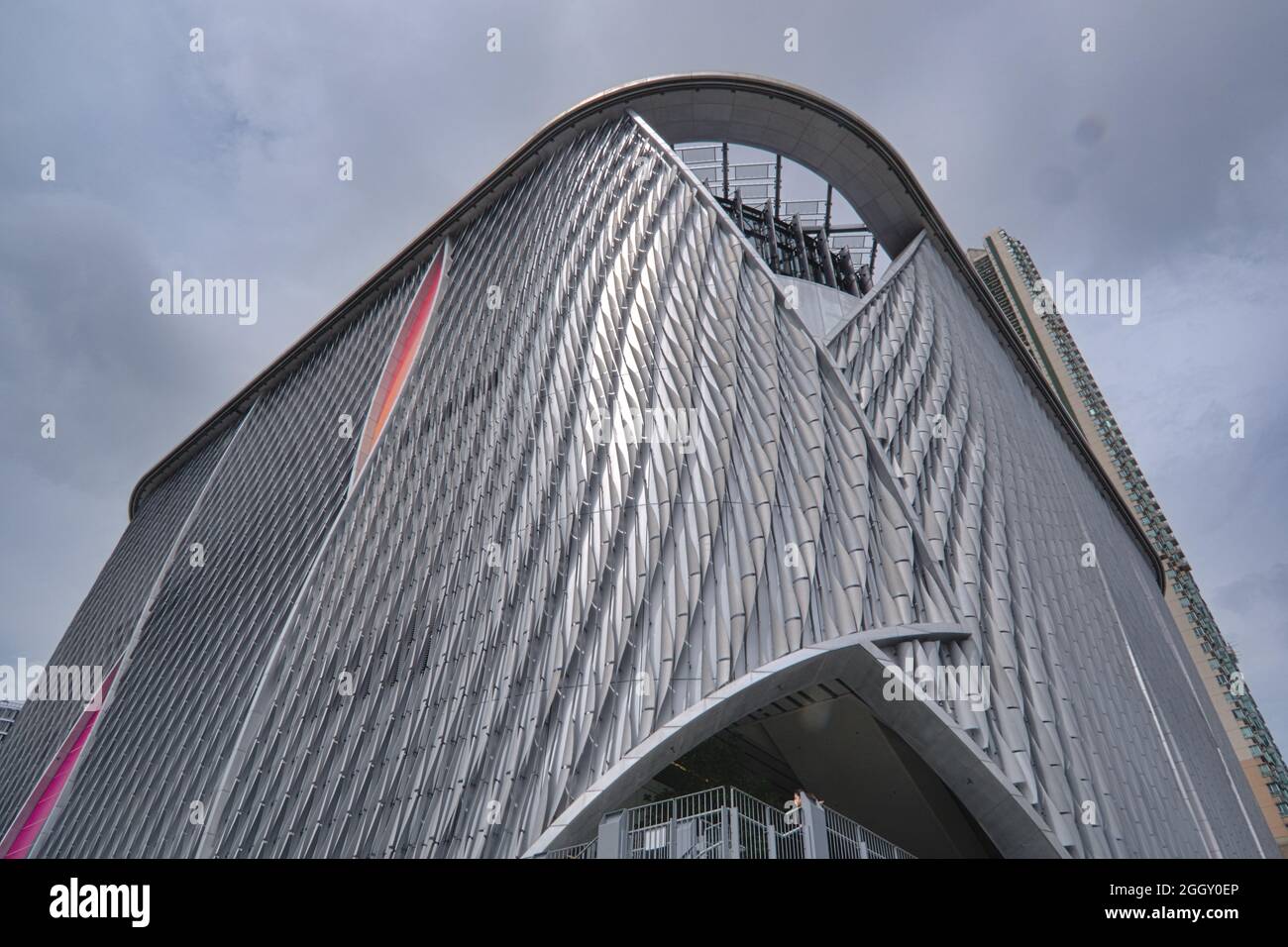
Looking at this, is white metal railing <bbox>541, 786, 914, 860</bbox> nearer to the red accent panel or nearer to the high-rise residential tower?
the red accent panel

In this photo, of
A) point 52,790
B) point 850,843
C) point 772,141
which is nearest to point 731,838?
point 850,843

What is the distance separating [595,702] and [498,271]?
17911mm

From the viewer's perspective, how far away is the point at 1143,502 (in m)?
84.7

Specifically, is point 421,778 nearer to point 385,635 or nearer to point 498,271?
point 385,635

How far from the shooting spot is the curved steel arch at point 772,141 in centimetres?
2794

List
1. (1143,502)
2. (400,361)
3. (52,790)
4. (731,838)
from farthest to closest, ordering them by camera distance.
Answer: (1143,502), (52,790), (400,361), (731,838)

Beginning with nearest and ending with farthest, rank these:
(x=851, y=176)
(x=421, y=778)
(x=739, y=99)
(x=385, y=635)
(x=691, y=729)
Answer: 1. (x=691, y=729)
2. (x=421, y=778)
3. (x=385, y=635)
4. (x=739, y=99)
5. (x=851, y=176)

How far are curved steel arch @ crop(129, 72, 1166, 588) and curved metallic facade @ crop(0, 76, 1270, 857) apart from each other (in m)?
0.14

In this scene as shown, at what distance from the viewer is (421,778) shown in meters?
17.0

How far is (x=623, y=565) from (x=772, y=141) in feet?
63.8

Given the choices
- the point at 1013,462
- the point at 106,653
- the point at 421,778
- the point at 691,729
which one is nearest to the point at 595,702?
the point at 691,729

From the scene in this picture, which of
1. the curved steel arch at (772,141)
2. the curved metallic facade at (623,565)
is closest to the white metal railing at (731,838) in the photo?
the curved metallic facade at (623,565)

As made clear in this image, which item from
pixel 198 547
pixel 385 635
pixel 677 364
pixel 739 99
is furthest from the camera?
pixel 198 547

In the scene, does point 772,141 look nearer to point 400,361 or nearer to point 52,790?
point 400,361
